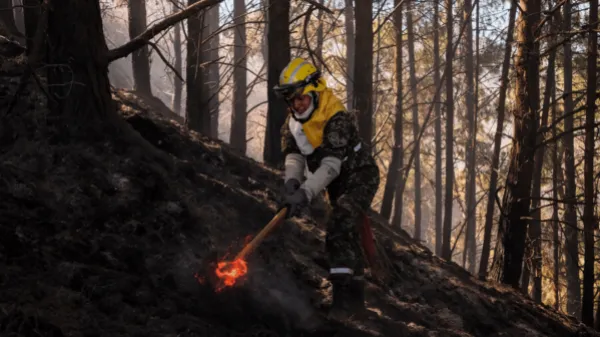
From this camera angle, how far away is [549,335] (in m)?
7.05

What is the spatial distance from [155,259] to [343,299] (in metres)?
1.66

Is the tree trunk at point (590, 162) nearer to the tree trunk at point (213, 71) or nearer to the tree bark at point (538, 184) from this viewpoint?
the tree bark at point (538, 184)

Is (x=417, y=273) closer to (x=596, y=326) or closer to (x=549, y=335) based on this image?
(x=549, y=335)

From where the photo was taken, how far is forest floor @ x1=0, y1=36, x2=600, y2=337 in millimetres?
4746

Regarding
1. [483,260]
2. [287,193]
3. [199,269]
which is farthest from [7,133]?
[483,260]

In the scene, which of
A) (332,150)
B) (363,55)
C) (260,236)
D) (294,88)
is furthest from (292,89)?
(363,55)

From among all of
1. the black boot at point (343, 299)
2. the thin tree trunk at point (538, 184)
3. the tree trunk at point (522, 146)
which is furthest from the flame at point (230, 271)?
the thin tree trunk at point (538, 184)

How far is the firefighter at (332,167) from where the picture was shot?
550 centimetres

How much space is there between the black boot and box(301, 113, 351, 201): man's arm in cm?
82

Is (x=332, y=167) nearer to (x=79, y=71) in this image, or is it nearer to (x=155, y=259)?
(x=155, y=259)

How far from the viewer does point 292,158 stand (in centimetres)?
587

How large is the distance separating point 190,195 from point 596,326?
578 centimetres

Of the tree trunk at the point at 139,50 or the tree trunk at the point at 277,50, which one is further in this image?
the tree trunk at the point at 139,50

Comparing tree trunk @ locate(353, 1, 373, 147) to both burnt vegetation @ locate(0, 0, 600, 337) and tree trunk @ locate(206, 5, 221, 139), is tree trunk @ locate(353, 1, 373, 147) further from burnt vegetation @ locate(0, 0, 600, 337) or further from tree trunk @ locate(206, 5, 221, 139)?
tree trunk @ locate(206, 5, 221, 139)
